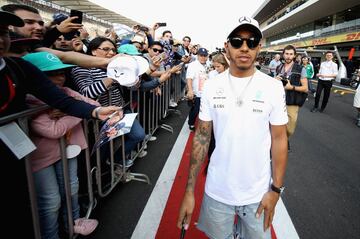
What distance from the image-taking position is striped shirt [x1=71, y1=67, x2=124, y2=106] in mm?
2628

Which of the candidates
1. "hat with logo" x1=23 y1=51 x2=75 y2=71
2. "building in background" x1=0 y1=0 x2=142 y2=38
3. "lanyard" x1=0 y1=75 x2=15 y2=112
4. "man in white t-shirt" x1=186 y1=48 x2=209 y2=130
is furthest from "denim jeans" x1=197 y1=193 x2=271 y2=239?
"building in background" x1=0 y1=0 x2=142 y2=38

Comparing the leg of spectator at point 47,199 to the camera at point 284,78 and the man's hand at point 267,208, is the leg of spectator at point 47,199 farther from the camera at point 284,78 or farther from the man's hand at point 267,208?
the camera at point 284,78

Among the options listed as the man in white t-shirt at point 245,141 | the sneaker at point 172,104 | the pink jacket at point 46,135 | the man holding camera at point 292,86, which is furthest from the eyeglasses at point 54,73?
the sneaker at point 172,104

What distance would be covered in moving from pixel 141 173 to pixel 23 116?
2.20 m

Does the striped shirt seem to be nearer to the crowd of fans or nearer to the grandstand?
the crowd of fans

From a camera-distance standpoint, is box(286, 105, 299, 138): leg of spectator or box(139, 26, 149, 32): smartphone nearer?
box(286, 105, 299, 138): leg of spectator

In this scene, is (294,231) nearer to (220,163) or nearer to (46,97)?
(220,163)

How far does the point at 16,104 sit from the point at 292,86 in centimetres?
411

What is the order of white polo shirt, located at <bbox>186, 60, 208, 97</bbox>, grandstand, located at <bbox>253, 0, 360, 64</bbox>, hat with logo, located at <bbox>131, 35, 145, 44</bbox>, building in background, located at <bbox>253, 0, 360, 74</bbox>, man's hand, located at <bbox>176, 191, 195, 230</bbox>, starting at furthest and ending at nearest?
1. grandstand, located at <bbox>253, 0, 360, 64</bbox>
2. building in background, located at <bbox>253, 0, 360, 74</bbox>
3. hat with logo, located at <bbox>131, 35, 145, 44</bbox>
4. white polo shirt, located at <bbox>186, 60, 208, 97</bbox>
5. man's hand, located at <bbox>176, 191, 195, 230</bbox>

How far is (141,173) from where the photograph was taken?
366cm

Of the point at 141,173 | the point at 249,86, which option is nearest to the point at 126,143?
the point at 141,173

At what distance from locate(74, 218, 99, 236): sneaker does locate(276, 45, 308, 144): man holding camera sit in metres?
3.22

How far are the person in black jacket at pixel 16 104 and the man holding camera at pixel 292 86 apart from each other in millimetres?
3654

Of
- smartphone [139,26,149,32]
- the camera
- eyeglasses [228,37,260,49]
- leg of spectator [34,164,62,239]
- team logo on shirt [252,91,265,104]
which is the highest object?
smartphone [139,26,149,32]
